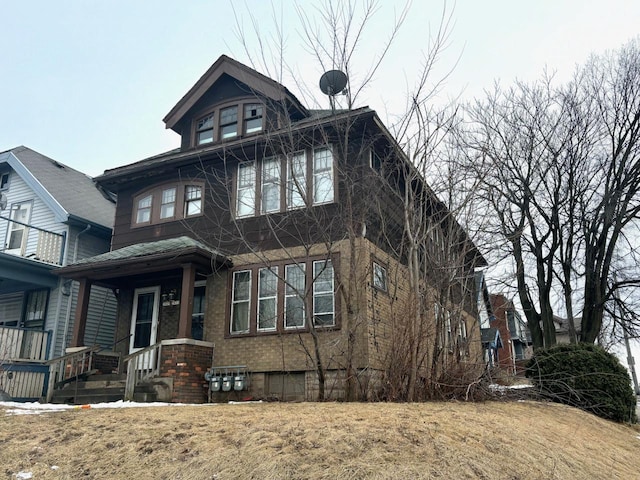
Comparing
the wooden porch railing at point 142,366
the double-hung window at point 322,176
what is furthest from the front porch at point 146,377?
the double-hung window at point 322,176

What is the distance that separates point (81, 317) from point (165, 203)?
3.67 metres

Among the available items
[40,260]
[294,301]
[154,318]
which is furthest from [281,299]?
[40,260]

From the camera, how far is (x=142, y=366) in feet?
35.7

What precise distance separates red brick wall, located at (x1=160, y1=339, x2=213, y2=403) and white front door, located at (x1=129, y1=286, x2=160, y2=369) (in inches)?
91.2

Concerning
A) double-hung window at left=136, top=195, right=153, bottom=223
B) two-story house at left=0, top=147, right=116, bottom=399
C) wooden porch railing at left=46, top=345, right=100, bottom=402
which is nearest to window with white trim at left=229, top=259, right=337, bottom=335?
wooden porch railing at left=46, top=345, right=100, bottom=402

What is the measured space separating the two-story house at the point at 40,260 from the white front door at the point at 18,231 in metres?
0.03

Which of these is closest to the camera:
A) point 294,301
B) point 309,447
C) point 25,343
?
point 309,447

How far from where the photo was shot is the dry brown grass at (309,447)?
4.45 meters

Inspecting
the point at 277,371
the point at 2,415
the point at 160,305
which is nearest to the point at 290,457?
the point at 2,415

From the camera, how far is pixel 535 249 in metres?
15.8

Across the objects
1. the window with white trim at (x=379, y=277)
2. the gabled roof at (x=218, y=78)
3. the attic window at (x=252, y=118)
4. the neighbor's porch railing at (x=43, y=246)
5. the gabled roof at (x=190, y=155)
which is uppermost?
the gabled roof at (x=218, y=78)

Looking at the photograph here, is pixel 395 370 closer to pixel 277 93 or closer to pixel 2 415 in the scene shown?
pixel 2 415

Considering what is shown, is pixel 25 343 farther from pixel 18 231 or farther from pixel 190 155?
pixel 190 155

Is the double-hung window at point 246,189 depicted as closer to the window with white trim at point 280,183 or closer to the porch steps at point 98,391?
the window with white trim at point 280,183
